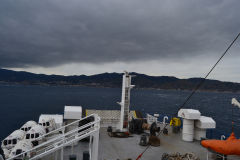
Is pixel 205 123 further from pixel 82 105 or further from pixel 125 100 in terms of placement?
pixel 82 105

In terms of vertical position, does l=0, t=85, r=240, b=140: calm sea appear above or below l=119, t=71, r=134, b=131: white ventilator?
below

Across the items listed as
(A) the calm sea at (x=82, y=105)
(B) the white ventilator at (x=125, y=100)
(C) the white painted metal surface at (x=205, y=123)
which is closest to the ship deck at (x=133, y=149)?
(C) the white painted metal surface at (x=205, y=123)

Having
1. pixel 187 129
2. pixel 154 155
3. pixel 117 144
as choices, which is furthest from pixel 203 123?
pixel 117 144

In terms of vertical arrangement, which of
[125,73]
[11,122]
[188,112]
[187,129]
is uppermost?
[125,73]

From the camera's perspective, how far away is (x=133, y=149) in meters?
12.6

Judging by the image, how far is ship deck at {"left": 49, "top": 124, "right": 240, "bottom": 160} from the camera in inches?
448

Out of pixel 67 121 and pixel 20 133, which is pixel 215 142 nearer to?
pixel 67 121

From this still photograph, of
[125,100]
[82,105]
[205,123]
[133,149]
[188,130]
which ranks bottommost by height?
[82,105]

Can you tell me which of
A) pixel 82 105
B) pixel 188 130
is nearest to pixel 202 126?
pixel 188 130

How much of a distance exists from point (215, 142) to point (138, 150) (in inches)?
196

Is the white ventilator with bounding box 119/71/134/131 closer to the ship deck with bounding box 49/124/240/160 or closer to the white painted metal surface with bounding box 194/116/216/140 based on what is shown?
the ship deck with bounding box 49/124/240/160

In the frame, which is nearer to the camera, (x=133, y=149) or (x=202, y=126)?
(x=133, y=149)

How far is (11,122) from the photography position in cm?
4834

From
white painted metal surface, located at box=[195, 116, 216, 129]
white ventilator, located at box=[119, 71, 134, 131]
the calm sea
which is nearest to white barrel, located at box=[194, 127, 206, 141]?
white painted metal surface, located at box=[195, 116, 216, 129]
